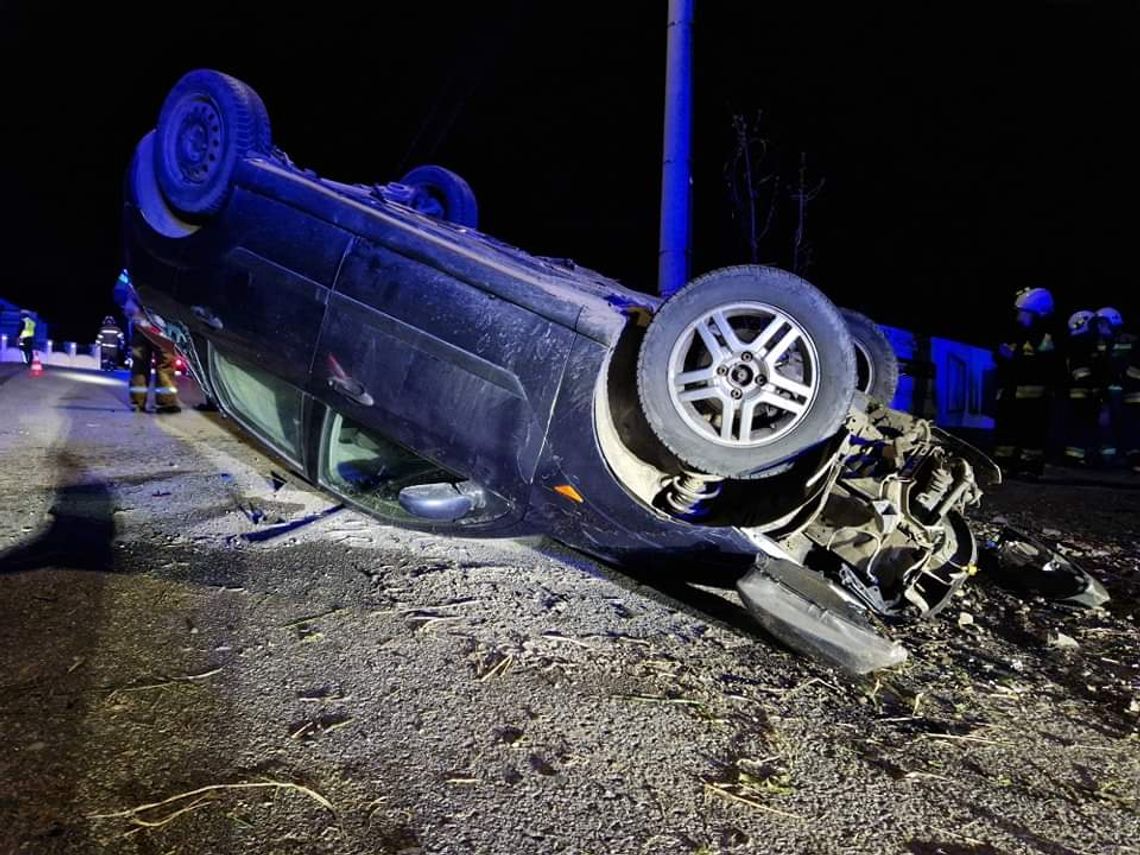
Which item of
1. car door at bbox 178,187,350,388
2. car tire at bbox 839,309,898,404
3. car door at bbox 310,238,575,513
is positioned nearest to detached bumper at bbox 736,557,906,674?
Result: car door at bbox 310,238,575,513

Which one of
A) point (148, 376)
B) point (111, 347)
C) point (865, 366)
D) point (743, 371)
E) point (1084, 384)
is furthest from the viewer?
point (111, 347)

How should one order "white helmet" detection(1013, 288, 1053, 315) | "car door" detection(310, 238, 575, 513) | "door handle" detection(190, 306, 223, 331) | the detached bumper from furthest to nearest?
"white helmet" detection(1013, 288, 1053, 315) → "door handle" detection(190, 306, 223, 331) → "car door" detection(310, 238, 575, 513) → the detached bumper

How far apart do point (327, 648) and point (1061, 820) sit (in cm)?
209

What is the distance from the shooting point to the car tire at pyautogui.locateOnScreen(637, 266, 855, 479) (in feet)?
7.22

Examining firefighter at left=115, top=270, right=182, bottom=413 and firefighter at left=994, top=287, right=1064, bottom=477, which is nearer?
firefighter at left=994, top=287, right=1064, bottom=477

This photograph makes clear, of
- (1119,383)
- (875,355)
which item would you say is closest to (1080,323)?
(1119,383)

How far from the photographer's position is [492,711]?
6.16 ft

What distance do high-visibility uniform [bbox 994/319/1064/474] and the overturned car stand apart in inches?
177

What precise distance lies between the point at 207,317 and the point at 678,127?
5.16m

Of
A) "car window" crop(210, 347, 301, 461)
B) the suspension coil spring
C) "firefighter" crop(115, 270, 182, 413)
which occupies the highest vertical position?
the suspension coil spring

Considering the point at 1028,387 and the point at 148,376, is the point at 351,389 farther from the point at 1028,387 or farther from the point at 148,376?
the point at 1028,387

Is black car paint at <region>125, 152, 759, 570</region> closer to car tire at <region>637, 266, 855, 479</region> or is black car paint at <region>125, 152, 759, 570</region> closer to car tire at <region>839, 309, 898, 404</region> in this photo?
car tire at <region>637, 266, 855, 479</region>

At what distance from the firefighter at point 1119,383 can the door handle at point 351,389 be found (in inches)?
305

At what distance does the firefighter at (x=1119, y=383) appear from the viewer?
696cm
